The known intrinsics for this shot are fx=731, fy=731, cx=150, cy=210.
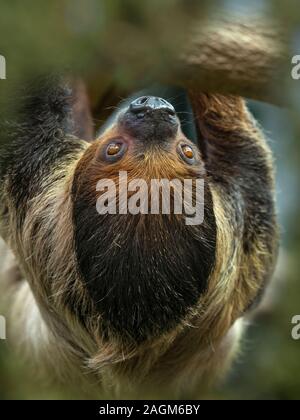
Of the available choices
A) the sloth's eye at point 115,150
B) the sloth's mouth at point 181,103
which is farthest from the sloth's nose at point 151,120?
the sloth's mouth at point 181,103

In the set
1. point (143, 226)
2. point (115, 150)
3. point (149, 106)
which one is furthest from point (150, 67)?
point (143, 226)

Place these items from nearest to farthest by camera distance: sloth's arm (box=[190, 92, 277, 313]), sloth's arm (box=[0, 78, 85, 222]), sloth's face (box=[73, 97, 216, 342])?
sloth's face (box=[73, 97, 216, 342]), sloth's arm (box=[0, 78, 85, 222]), sloth's arm (box=[190, 92, 277, 313])

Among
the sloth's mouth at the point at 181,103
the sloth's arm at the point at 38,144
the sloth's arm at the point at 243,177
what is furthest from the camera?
the sloth's arm at the point at 243,177

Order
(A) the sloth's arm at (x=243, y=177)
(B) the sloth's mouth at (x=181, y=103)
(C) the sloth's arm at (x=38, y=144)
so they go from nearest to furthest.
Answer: (C) the sloth's arm at (x=38, y=144) → (B) the sloth's mouth at (x=181, y=103) → (A) the sloth's arm at (x=243, y=177)

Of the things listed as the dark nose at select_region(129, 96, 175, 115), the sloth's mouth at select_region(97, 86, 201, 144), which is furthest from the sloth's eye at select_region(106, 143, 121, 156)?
the sloth's mouth at select_region(97, 86, 201, 144)

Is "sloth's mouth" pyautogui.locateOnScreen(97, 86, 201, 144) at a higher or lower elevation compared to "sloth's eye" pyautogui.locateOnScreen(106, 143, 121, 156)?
higher

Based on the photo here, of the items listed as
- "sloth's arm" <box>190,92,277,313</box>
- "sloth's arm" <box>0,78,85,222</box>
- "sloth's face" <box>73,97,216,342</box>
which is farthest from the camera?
"sloth's arm" <box>190,92,277,313</box>

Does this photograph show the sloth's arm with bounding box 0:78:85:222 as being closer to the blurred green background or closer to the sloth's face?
the blurred green background

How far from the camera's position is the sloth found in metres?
4.32

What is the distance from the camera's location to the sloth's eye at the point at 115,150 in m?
4.38

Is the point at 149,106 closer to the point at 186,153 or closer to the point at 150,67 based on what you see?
the point at 150,67

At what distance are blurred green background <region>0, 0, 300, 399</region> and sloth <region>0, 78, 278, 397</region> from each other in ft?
0.95

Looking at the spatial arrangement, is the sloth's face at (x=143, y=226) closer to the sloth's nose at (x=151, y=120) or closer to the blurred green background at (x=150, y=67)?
the sloth's nose at (x=151, y=120)

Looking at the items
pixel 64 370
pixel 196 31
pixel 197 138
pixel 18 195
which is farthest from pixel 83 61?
pixel 64 370
